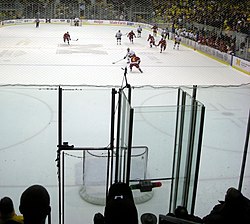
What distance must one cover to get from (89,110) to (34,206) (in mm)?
3661

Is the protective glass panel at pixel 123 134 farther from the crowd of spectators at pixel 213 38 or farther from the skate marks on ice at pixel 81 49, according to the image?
the skate marks on ice at pixel 81 49

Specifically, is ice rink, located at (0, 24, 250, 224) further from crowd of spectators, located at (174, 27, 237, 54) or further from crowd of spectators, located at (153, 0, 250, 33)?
crowd of spectators, located at (153, 0, 250, 33)

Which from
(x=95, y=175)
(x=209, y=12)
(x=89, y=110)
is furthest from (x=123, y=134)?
(x=209, y=12)

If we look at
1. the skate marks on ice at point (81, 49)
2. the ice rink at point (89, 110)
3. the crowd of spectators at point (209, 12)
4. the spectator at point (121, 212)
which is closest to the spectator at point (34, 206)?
the spectator at point (121, 212)

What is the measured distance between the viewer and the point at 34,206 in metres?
1.16

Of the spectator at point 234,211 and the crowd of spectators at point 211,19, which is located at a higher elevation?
the crowd of spectators at point 211,19

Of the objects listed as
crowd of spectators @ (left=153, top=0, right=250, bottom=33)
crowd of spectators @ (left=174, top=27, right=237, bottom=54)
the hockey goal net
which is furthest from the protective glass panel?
the hockey goal net

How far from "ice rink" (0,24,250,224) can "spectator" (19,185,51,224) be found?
1140mm

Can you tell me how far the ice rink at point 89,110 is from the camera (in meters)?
3.18

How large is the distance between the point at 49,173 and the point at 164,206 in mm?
1127

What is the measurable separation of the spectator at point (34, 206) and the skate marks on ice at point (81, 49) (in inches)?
414

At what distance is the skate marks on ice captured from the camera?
461 inches

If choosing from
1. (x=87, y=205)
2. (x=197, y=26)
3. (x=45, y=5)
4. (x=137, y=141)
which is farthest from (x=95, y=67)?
(x=137, y=141)

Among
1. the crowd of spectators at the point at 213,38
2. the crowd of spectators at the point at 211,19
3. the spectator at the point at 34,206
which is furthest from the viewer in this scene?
the crowd of spectators at the point at 211,19
